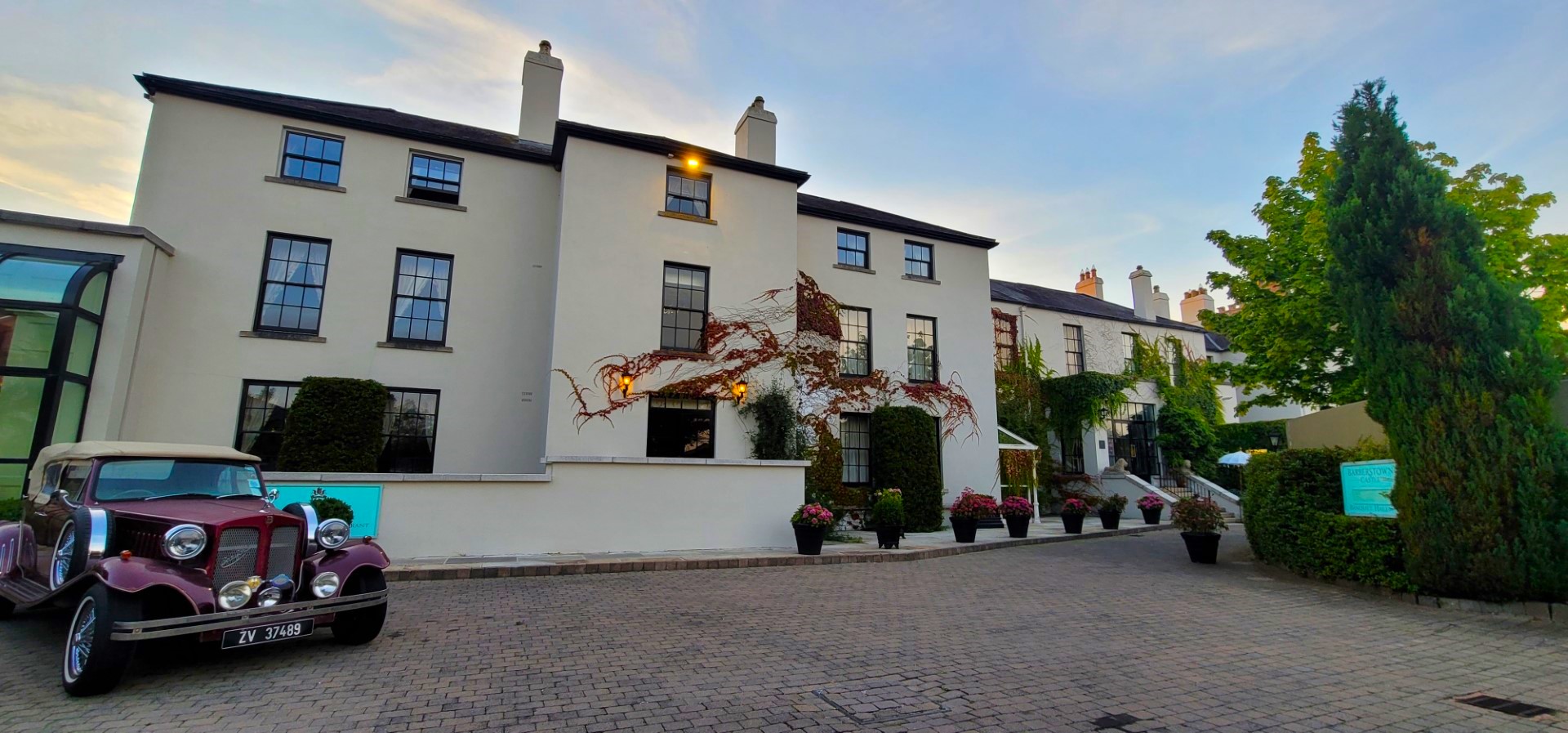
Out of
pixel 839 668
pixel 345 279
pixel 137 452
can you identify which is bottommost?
pixel 839 668

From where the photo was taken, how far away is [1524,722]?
159 inches

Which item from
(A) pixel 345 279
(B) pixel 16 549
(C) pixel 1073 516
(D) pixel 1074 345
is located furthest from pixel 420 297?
(D) pixel 1074 345

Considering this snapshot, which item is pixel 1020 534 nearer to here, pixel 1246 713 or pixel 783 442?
pixel 783 442

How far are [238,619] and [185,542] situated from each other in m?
0.71

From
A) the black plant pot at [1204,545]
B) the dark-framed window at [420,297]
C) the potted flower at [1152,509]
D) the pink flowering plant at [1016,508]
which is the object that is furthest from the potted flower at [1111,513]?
the dark-framed window at [420,297]

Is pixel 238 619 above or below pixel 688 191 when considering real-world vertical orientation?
below

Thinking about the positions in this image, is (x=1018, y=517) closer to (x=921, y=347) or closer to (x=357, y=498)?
(x=921, y=347)

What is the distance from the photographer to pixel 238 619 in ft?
14.4

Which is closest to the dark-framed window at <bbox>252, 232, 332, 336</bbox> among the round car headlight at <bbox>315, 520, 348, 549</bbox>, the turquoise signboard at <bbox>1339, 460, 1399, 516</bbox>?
the round car headlight at <bbox>315, 520, 348, 549</bbox>

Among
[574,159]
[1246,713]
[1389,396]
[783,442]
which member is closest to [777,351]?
[783,442]

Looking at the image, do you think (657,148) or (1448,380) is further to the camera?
(657,148)

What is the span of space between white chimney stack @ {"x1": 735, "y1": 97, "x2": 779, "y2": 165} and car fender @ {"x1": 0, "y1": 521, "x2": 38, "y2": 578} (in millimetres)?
14319

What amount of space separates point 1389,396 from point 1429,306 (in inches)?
45.1

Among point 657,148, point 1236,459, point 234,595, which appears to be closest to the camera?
point 234,595
